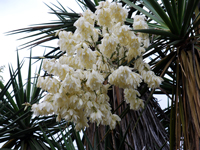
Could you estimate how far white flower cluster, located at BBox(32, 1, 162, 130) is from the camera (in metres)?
1.18

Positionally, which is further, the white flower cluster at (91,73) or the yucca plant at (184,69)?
the yucca plant at (184,69)

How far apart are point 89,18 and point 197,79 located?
0.82 meters

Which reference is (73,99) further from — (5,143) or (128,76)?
(5,143)

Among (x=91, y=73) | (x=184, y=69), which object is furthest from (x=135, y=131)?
(x=91, y=73)

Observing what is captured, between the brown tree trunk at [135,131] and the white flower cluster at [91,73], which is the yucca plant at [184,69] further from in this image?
the brown tree trunk at [135,131]

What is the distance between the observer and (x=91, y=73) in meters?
1.19

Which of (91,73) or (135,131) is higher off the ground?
(91,73)

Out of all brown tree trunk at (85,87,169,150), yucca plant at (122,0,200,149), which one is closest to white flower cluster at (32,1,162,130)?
yucca plant at (122,0,200,149)

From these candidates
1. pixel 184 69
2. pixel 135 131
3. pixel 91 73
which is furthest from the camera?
pixel 135 131

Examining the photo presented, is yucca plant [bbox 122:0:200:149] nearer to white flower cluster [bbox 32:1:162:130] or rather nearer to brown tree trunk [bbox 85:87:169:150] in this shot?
white flower cluster [bbox 32:1:162:130]

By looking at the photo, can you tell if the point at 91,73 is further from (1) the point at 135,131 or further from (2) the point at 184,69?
(1) the point at 135,131

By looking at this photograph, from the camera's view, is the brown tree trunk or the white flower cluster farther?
the brown tree trunk

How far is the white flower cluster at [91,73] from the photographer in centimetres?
118

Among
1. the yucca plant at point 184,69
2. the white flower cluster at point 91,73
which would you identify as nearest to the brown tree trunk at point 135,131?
the yucca plant at point 184,69
